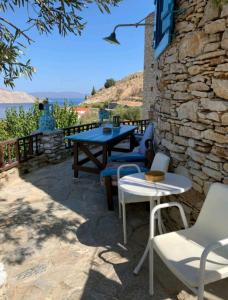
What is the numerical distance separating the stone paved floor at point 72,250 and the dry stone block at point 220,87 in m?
1.54

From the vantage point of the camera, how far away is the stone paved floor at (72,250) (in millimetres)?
1989

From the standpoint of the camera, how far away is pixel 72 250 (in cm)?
255

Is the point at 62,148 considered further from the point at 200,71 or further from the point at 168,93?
the point at 200,71

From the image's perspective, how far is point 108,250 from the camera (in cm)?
254

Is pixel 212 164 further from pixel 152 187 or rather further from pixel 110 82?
pixel 110 82

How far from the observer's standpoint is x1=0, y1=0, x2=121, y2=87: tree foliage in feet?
6.49

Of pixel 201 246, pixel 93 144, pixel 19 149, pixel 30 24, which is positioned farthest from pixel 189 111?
pixel 19 149

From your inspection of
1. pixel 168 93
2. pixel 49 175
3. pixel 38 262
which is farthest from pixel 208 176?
pixel 49 175

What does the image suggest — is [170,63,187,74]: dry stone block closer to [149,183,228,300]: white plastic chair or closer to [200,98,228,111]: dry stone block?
[200,98,228,111]: dry stone block

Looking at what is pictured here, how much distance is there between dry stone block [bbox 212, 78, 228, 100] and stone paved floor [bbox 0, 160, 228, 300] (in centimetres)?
154

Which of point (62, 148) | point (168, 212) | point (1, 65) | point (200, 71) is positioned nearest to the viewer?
point (1, 65)

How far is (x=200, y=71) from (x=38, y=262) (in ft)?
7.70

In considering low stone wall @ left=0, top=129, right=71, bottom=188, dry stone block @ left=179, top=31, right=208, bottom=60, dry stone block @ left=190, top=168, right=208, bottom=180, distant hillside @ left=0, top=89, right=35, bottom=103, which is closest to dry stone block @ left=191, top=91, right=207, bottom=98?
dry stone block @ left=179, top=31, right=208, bottom=60

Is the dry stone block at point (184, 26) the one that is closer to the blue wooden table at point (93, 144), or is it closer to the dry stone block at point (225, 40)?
the dry stone block at point (225, 40)
